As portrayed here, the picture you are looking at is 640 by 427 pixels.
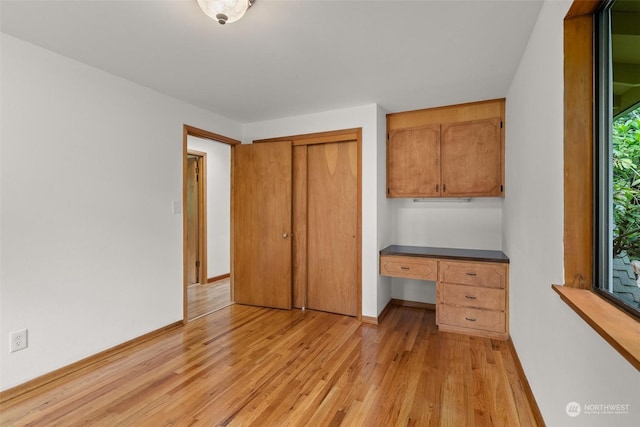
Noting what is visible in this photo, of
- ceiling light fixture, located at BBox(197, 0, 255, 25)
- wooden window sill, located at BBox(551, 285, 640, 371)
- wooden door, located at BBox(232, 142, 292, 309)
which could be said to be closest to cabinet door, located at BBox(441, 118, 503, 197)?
wooden door, located at BBox(232, 142, 292, 309)

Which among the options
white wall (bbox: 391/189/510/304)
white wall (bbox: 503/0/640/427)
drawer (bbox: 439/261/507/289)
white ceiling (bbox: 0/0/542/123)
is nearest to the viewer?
white wall (bbox: 503/0/640/427)

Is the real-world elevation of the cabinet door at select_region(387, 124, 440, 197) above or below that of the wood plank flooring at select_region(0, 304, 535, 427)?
above

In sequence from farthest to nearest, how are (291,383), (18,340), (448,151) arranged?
(448,151) → (291,383) → (18,340)

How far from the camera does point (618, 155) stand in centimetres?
109

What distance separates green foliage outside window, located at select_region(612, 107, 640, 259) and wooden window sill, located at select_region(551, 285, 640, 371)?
0.20 m

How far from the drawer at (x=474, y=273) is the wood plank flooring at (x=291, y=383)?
520mm

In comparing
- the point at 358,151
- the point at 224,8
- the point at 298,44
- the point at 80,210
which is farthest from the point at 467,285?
the point at 80,210

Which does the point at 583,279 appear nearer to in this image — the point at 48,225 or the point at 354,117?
the point at 354,117

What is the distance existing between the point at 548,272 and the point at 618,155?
2.19 ft

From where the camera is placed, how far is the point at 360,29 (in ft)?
5.87

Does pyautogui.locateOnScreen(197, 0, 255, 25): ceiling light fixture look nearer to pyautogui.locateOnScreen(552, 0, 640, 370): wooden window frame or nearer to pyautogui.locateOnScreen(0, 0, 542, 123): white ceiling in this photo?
pyautogui.locateOnScreen(0, 0, 542, 123): white ceiling

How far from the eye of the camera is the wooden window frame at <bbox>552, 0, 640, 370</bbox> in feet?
4.00

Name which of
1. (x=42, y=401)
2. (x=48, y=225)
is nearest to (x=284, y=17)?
(x=48, y=225)

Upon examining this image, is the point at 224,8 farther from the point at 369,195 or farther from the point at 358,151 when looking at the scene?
the point at 369,195
